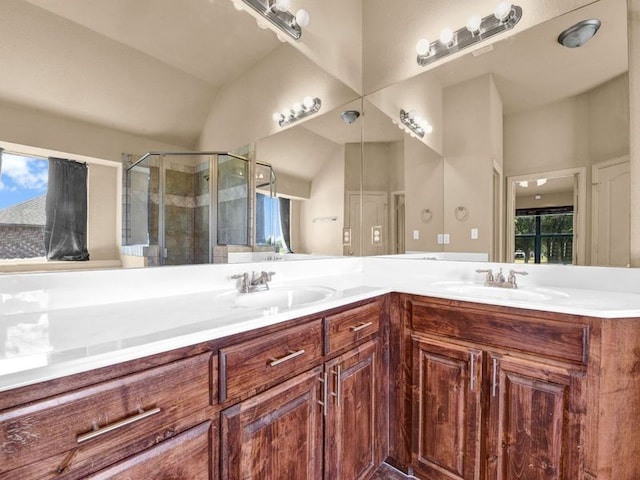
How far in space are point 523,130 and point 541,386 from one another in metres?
1.28

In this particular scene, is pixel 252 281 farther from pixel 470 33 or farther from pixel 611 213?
pixel 470 33

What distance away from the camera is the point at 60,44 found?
1.00m

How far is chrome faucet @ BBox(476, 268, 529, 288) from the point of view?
4.94 feet

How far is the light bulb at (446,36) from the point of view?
183 cm

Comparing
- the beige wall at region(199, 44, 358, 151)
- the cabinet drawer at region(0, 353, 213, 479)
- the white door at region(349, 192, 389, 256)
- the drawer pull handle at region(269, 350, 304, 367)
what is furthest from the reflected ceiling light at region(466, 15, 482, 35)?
the cabinet drawer at region(0, 353, 213, 479)

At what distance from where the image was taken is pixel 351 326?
1272mm

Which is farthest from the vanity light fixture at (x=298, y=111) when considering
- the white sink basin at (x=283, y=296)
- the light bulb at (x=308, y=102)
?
the white sink basin at (x=283, y=296)

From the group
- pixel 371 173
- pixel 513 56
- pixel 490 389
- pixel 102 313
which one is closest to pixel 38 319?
pixel 102 313

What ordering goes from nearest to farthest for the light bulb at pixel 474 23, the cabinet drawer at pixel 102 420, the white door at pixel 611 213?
1. the cabinet drawer at pixel 102 420
2. the white door at pixel 611 213
3. the light bulb at pixel 474 23

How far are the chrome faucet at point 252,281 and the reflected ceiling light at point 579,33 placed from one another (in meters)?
1.83

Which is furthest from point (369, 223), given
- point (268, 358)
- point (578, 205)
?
point (268, 358)

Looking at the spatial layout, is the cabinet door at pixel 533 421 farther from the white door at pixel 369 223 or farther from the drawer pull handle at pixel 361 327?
the white door at pixel 369 223

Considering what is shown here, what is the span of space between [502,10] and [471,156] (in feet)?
2.41

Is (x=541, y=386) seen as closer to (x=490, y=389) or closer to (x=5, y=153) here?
(x=490, y=389)
